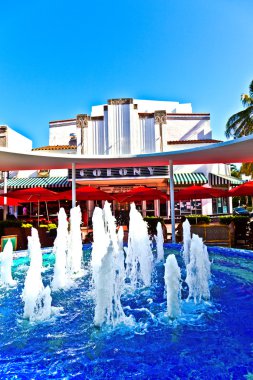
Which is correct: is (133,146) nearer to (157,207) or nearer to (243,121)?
(157,207)

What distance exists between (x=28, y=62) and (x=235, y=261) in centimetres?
1310

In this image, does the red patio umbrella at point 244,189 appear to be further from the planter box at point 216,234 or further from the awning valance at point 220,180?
the awning valance at point 220,180

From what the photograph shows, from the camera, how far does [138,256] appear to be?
28.0 feet

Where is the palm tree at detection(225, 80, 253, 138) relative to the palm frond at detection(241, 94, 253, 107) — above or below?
below

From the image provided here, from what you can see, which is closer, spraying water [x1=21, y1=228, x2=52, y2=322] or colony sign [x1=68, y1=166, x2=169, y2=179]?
spraying water [x1=21, y1=228, x2=52, y2=322]

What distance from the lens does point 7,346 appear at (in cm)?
386

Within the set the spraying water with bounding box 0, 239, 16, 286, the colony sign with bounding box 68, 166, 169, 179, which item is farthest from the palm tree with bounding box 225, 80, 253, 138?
the spraying water with bounding box 0, 239, 16, 286

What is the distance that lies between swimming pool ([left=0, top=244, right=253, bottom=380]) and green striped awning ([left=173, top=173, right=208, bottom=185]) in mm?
14813

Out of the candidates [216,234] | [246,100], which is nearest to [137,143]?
[246,100]

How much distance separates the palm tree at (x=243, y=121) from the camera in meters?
22.6

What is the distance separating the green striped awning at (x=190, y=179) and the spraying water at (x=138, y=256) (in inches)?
470

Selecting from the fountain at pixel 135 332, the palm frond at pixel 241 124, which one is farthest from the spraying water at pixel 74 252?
the palm frond at pixel 241 124

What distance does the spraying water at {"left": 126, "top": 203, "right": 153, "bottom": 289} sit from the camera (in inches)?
292

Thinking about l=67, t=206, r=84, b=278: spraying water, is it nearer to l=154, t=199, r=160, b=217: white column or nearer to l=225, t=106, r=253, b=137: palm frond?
l=154, t=199, r=160, b=217: white column
